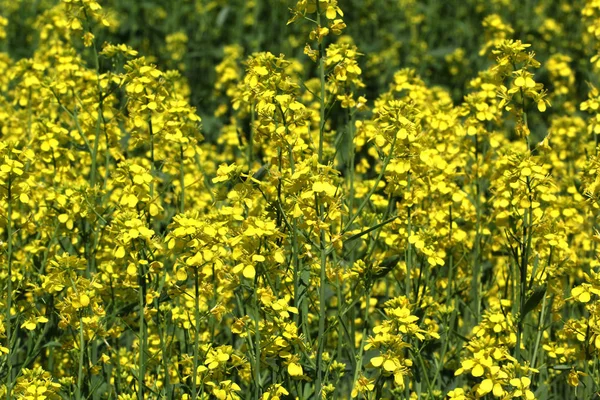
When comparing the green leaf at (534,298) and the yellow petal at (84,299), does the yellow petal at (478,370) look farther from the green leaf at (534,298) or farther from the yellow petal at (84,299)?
the yellow petal at (84,299)

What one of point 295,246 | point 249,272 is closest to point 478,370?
point 295,246

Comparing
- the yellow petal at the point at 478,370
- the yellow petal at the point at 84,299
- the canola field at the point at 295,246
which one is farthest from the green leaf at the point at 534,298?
the yellow petal at the point at 84,299

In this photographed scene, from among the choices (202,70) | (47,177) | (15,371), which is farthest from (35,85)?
(202,70)

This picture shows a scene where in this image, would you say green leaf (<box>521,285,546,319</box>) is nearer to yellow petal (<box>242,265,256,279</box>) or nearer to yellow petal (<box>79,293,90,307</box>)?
yellow petal (<box>242,265,256,279</box>)

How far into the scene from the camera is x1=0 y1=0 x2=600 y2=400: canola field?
3.70 m

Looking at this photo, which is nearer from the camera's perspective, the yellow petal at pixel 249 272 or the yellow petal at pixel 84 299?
the yellow petal at pixel 249 272

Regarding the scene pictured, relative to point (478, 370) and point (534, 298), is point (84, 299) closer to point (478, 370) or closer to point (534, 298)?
point (478, 370)

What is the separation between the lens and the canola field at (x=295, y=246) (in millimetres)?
3701

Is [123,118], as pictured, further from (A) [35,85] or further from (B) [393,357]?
(B) [393,357]

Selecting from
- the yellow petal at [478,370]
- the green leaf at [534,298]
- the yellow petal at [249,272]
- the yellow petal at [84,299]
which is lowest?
the yellow petal at [84,299]

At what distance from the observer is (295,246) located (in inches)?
143

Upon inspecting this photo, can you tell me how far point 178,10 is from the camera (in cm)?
1152

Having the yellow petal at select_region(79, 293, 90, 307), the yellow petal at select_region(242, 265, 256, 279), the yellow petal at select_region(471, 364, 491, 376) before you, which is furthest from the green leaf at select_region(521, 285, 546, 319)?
the yellow petal at select_region(79, 293, 90, 307)

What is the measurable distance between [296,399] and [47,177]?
2172 millimetres
